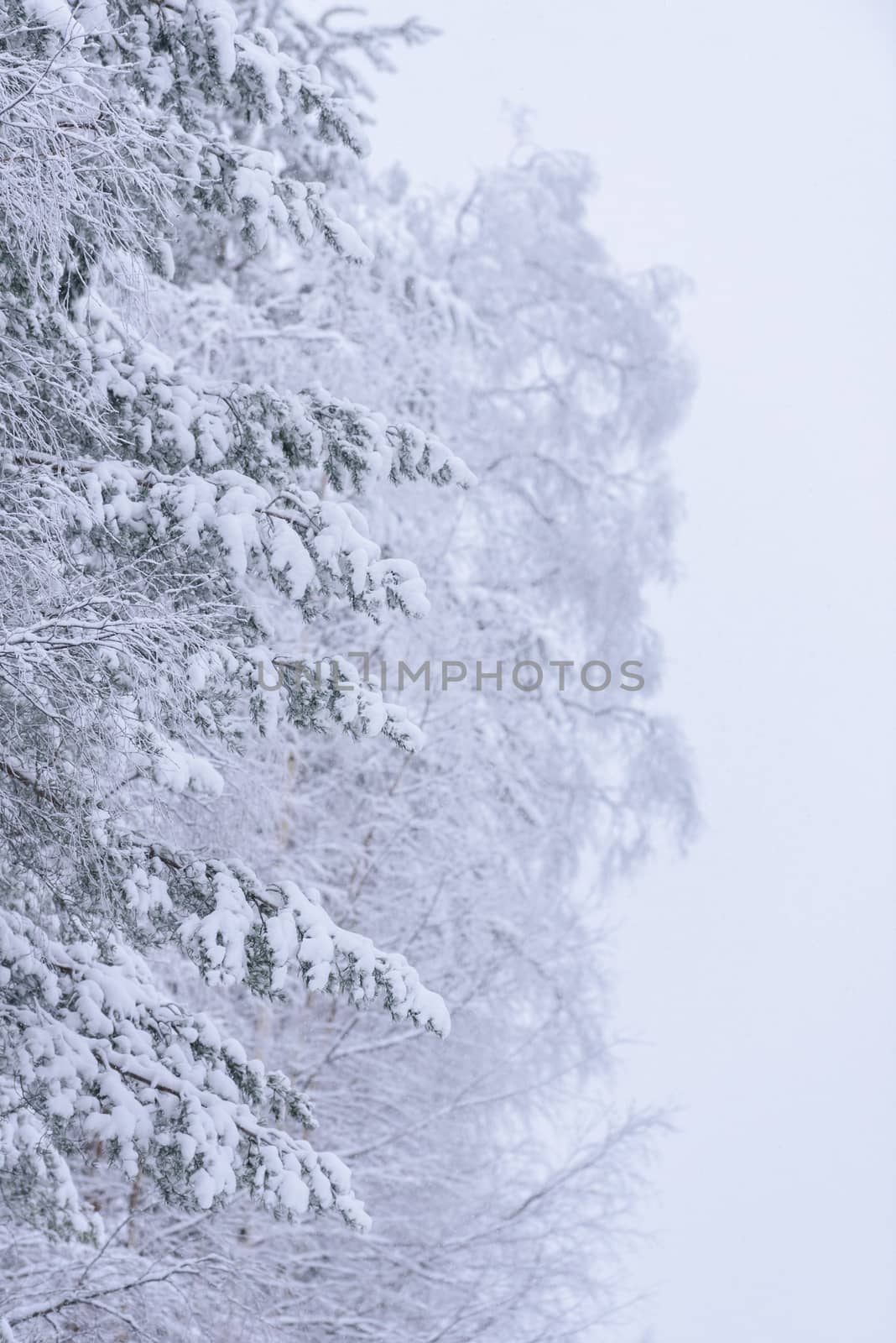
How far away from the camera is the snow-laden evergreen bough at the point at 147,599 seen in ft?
10.2

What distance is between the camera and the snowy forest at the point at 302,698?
3346 mm

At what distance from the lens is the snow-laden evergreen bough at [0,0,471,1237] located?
310 centimetres

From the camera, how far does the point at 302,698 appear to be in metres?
3.66

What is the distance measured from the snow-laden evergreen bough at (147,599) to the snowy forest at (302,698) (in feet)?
0.05

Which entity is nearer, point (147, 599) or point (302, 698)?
point (147, 599)

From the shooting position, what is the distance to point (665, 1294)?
2105cm

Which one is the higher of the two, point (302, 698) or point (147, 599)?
point (302, 698)

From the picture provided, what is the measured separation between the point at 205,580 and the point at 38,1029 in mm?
Result: 1299

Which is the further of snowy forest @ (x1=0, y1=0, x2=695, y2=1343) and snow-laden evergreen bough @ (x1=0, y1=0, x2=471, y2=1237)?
snowy forest @ (x1=0, y1=0, x2=695, y2=1343)

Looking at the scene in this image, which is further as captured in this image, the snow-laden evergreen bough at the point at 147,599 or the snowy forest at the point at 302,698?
the snowy forest at the point at 302,698

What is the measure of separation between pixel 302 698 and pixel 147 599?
2.26 feet

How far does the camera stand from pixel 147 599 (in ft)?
10.1

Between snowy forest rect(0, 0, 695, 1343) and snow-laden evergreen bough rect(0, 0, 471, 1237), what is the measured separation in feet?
0.05

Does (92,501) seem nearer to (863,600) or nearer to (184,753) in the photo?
(184,753)
